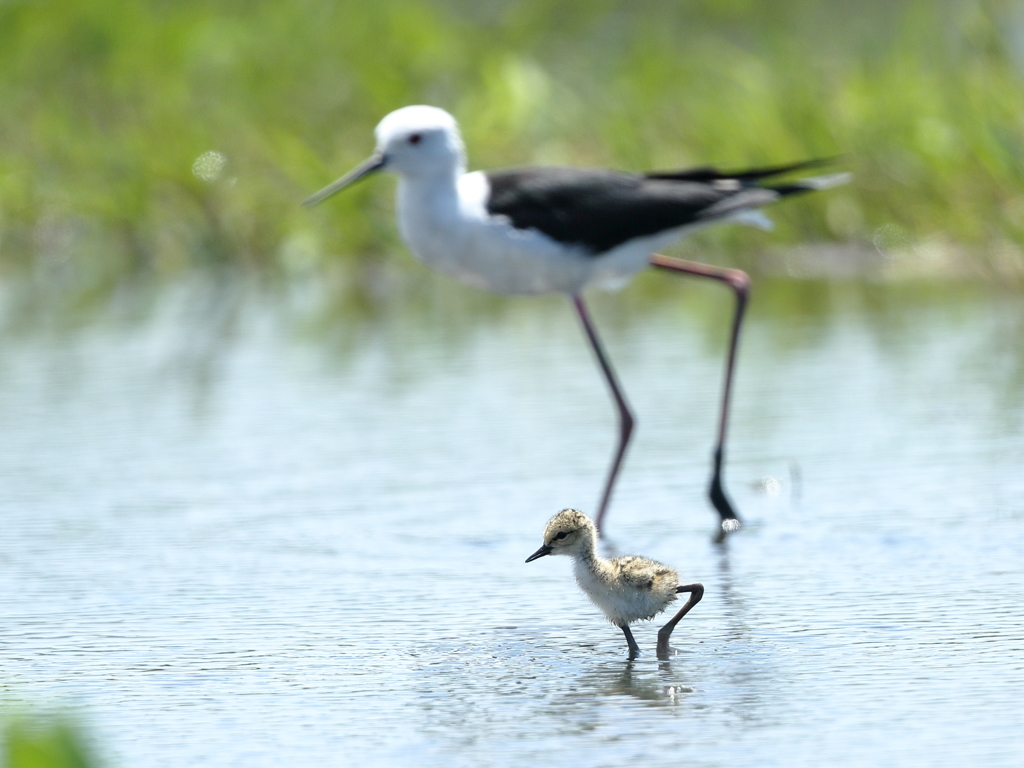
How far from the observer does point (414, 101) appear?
1521 centimetres

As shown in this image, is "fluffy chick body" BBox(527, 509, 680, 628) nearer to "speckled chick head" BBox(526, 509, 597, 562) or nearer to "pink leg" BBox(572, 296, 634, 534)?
"speckled chick head" BBox(526, 509, 597, 562)

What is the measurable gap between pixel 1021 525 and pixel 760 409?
2286 mm

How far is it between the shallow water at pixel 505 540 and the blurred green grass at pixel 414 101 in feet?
5.29

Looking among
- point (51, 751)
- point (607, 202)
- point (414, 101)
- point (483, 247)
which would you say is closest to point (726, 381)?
point (607, 202)

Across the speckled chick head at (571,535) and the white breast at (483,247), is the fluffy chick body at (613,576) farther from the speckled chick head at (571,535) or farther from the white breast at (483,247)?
the white breast at (483,247)

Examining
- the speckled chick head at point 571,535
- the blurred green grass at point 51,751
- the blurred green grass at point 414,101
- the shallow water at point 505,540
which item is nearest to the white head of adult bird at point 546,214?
the shallow water at point 505,540

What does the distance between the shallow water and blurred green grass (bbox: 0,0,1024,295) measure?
5.29 ft

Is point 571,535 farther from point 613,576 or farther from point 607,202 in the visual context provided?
point 607,202

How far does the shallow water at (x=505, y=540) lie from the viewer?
14.3ft

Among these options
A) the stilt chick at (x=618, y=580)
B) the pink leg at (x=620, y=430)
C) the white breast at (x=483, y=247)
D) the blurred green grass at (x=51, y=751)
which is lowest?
the blurred green grass at (x=51, y=751)

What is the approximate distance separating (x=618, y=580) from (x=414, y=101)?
1057 centimetres

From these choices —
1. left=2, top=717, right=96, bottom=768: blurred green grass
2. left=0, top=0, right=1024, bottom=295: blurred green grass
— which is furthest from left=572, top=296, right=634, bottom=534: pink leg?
left=2, top=717, right=96, bottom=768: blurred green grass

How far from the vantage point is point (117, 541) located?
6.55m

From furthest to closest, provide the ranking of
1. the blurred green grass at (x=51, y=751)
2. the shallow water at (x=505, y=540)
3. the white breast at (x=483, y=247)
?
1. the white breast at (x=483, y=247)
2. the shallow water at (x=505, y=540)
3. the blurred green grass at (x=51, y=751)
